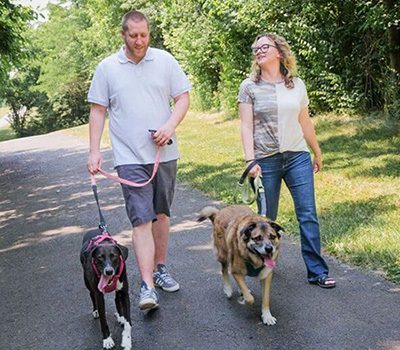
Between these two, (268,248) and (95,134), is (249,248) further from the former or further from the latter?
(95,134)

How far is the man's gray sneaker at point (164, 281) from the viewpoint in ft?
16.1

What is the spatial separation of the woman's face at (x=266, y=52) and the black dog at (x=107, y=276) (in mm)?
1934

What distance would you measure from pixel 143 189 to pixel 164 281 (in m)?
1.03

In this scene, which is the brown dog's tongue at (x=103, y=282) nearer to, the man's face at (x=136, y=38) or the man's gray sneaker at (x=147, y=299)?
the man's gray sneaker at (x=147, y=299)

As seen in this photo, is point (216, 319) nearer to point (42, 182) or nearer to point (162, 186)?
point (162, 186)

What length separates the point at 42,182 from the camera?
42.3ft

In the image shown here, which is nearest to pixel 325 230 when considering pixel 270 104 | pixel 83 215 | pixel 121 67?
pixel 270 104

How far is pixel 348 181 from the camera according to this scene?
879 centimetres

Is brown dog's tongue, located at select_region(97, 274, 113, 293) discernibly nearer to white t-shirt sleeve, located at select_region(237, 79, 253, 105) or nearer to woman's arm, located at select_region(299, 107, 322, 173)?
white t-shirt sleeve, located at select_region(237, 79, 253, 105)

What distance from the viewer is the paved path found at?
3881 mm

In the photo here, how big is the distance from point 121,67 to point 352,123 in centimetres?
1073

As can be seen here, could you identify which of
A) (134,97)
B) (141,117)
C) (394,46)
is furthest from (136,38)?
(394,46)

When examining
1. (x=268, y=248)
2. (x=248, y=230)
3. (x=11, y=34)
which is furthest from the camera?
(x=11, y=34)

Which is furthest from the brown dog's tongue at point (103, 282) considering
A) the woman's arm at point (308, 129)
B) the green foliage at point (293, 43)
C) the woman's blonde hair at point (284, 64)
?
the green foliage at point (293, 43)
